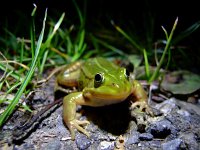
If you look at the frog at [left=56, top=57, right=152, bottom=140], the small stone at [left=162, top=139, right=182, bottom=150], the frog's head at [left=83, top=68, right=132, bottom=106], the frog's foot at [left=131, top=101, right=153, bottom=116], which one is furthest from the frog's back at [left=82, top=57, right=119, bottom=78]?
the small stone at [left=162, top=139, right=182, bottom=150]

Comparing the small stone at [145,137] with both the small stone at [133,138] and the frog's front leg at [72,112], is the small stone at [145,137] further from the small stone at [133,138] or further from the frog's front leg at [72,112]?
the frog's front leg at [72,112]

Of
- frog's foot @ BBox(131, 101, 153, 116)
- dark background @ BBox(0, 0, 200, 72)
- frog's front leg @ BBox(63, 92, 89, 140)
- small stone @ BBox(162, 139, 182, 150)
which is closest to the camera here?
small stone @ BBox(162, 139, 182, 150)

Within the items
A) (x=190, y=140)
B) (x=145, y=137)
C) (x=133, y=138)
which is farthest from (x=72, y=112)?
(x=190, y=140)

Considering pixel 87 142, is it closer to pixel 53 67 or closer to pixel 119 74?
pixel 119 74

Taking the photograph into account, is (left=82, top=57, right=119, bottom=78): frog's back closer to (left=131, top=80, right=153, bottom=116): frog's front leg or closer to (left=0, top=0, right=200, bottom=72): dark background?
(left=131, top=80, right=153, bottom=116): frog's front leg

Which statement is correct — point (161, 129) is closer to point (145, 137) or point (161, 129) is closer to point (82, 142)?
point (145, 137)
